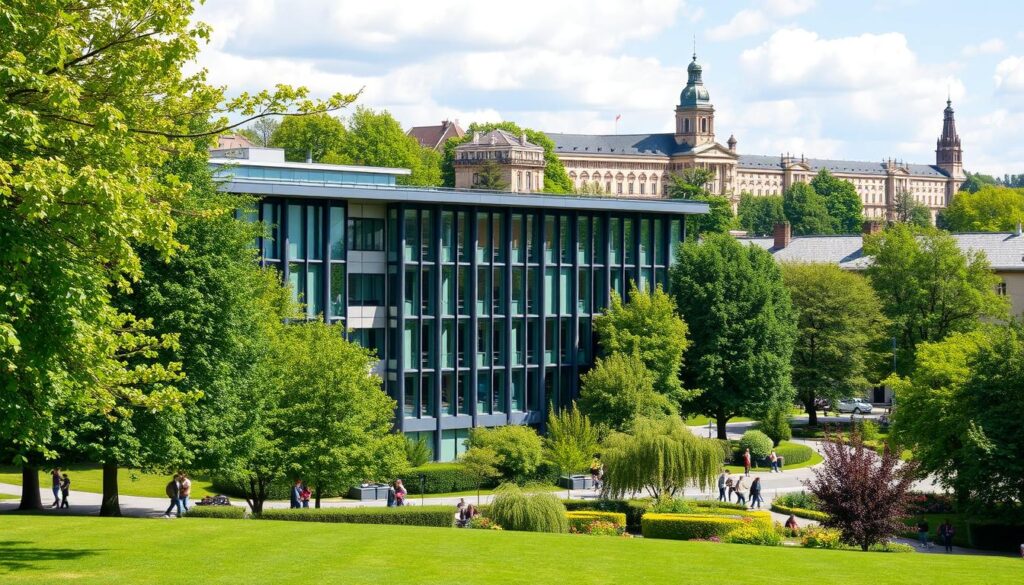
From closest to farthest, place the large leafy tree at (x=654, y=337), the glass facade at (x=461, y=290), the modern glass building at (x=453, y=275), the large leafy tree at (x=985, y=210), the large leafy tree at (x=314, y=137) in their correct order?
the modern glass building at (x=453, y=275), the glass facade at (x=461, y=290), the large leafy tree at (x=654, y=337), the large leafy tree at (x=314, y=137), the large leafy tree at (x=985, y=210)

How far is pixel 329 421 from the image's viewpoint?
42844 millimetres

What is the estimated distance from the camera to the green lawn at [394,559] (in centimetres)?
2156

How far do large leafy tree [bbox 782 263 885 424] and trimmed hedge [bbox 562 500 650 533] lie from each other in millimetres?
30138

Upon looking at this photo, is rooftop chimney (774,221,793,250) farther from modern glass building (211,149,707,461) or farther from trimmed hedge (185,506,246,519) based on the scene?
trimmed hedge (185,506,246,519)

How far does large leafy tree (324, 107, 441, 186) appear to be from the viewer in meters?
126

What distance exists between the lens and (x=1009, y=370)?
1890 inches

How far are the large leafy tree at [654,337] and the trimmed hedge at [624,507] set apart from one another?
601 inches

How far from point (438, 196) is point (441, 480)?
13.2m

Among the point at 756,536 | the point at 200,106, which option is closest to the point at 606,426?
the point at 756,536

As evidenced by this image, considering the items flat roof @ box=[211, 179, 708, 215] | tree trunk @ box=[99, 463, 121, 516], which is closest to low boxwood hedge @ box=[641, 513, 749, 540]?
tree trunk @ box=[99, 463, 121, 516]

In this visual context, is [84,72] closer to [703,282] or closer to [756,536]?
[756,536]

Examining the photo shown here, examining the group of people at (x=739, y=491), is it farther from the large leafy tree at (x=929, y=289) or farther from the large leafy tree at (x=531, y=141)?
the large leafy tree at (x=531, y=141)

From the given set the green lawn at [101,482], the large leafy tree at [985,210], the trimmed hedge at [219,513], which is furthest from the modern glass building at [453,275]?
the large leafy tree at [985,210]

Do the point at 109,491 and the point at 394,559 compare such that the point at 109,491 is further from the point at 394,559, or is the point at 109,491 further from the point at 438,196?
the point at 438,196
